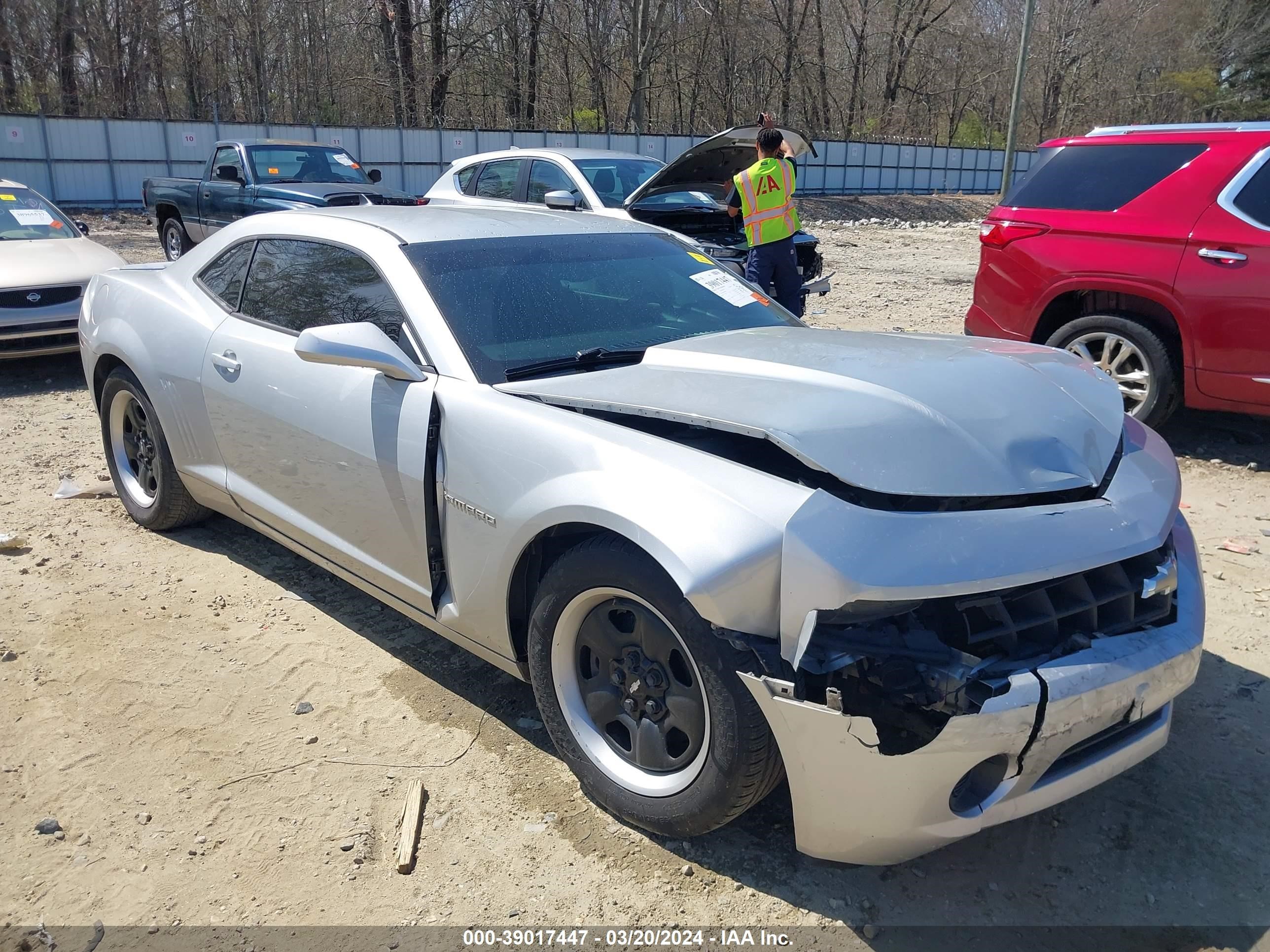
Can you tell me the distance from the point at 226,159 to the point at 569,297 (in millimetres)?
11584

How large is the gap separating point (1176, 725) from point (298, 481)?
3148 millimetres

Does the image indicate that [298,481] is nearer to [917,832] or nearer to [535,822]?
[535,822]

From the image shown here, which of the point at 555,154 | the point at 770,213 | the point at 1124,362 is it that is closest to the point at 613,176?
the point at 555,154

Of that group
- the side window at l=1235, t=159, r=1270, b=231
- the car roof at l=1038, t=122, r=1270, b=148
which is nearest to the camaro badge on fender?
the side window at l=1235, t=159, r=1270, b=231

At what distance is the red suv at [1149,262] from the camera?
5488mm

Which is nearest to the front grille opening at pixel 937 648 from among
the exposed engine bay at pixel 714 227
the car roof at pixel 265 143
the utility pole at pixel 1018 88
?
the exposed engine bay at pixel 714 227

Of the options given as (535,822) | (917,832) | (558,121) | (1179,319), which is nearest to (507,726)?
(535,822)

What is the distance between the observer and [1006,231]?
6.58m

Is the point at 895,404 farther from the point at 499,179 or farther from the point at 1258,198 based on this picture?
the point at 499,179

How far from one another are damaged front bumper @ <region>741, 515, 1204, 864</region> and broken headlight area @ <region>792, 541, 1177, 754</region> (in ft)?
0.08

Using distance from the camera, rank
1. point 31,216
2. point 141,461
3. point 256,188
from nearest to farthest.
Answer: point 141,461, point 31,216, point 256,188

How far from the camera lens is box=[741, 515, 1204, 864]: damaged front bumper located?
2.13 metres

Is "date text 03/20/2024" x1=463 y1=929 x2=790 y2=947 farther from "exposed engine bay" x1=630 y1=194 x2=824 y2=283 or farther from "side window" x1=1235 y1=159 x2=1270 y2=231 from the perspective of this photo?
"exposed engine bay" x1=630 y1=194 x2=824 y2=283

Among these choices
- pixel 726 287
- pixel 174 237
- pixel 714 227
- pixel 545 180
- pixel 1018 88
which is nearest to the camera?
pixel 726 287
